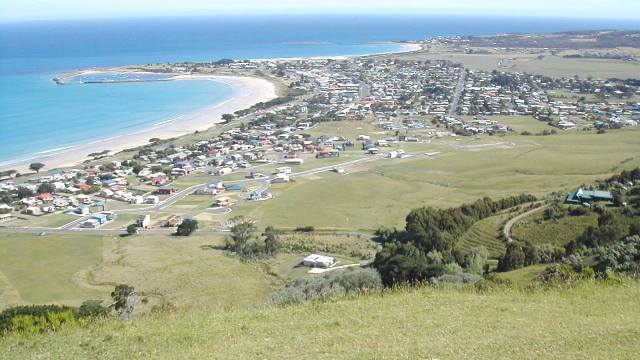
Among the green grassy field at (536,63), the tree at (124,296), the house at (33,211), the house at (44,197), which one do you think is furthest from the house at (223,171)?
the green grassy field at (536,63)

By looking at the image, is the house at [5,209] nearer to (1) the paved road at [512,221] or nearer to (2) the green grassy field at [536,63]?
(1) the paved road at [512,221]

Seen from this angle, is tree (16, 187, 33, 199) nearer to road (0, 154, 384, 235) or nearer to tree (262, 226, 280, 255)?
road (0, 154, 384, 235)

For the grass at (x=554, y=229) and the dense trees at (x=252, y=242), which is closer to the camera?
the grass at (x=554, y=229)

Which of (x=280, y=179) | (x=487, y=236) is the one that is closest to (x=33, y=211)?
(x=280, y=179)

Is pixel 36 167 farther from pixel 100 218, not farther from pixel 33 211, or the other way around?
pixel 100 218

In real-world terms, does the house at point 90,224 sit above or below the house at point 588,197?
below
